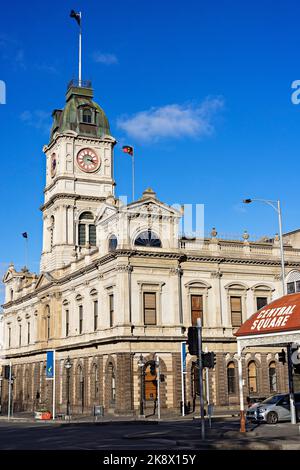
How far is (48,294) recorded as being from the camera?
65.1 meters

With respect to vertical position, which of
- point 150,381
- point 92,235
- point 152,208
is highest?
point 92,235

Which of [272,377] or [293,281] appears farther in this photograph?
[293,281]

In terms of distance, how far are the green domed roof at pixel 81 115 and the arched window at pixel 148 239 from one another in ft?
78.0

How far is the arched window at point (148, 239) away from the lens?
51166 mm

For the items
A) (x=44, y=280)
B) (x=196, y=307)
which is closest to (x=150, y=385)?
(x=196, y=307)

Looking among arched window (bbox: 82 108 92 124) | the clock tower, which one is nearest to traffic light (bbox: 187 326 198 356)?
the clock tower

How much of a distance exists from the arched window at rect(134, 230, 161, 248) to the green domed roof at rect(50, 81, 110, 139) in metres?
23.8

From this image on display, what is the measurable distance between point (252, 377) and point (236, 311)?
5.57 meters

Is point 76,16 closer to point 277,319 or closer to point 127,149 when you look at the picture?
point 127,149

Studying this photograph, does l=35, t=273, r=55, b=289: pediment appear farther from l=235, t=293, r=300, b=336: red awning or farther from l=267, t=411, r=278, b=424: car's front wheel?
l=235, t=293, r=300, b=336: red awning

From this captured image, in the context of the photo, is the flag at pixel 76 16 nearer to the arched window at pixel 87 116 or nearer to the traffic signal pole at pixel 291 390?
the arched window at pixel 87 116

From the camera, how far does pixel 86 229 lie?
7050cm
